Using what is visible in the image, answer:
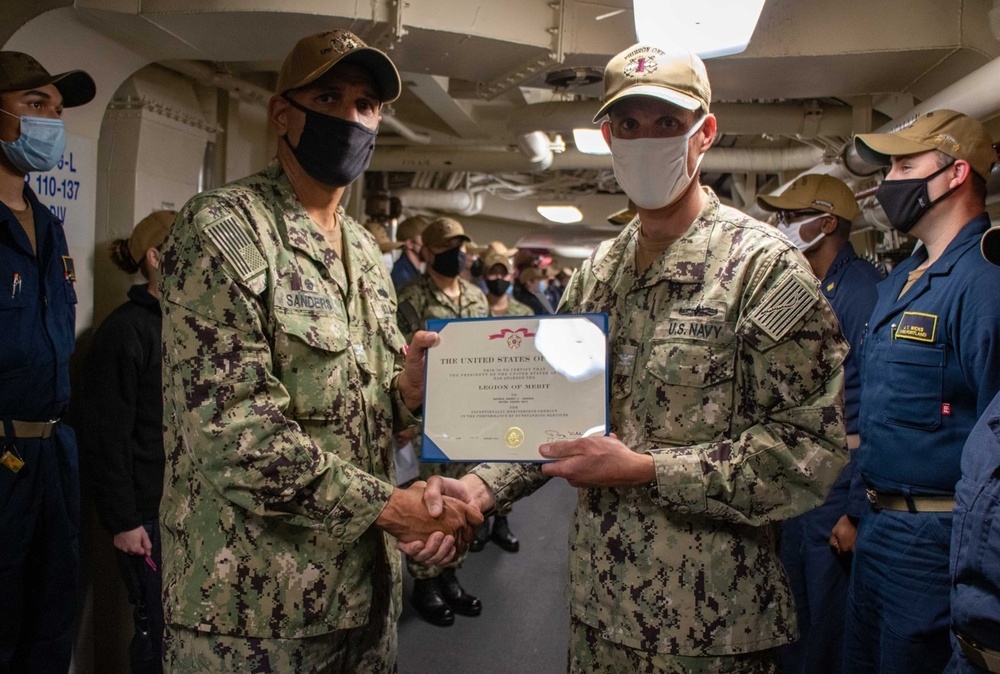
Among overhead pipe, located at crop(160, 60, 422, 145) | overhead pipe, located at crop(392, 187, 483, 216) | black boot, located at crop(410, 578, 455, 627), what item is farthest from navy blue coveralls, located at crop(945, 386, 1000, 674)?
overhead pipe, located at crop(392, 187, 483, 216)

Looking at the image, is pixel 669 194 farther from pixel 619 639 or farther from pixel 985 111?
pixel 985 111

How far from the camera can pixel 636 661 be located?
1597mm

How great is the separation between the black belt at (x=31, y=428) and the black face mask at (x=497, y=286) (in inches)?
175

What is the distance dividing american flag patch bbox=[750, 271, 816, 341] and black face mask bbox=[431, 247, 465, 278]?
3.14m

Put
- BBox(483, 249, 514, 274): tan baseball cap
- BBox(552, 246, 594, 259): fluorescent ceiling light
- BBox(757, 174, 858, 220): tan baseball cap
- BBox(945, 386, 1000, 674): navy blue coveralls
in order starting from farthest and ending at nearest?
BBox(552, 246, 594, 259): fluorescent ceiling light < BBox(483, 249, 514, 274): tan baseball cap < BBox(757, 174, 858, 220): tan baseball cap < BBox(945, 386, 1000, 674): navy blue coveralls

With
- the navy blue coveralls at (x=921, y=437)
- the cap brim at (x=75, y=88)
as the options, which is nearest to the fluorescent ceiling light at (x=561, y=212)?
the cap brim at (x=75, y=88)

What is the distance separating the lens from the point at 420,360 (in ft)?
5.79

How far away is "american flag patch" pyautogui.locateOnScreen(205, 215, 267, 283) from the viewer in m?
1.52

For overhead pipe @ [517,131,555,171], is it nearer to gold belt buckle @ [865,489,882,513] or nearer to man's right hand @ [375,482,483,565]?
gold belt buckle @ [865,489,882,513]

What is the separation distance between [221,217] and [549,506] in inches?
200

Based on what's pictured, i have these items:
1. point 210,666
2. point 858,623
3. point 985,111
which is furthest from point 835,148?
point 210,666

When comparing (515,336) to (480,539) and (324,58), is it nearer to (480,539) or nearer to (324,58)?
(324,58)

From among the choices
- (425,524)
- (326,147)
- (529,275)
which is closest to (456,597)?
(425,524)

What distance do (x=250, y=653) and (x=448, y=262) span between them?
3223 millimetres
